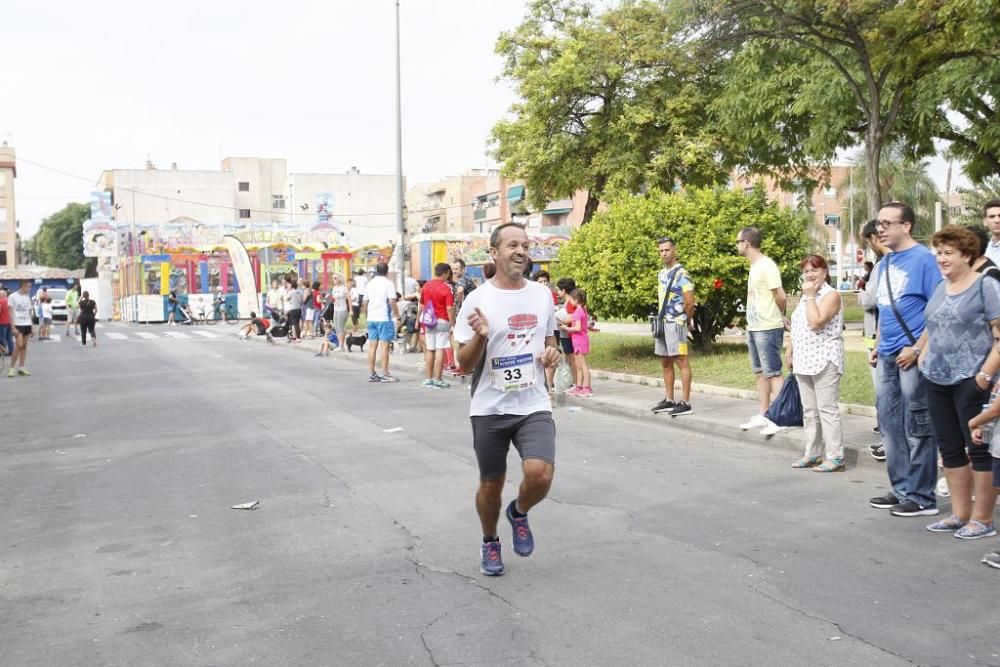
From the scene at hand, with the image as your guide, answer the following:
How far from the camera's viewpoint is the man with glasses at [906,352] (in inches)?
256

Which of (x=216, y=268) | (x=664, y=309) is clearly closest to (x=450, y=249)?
(x=216, y=268)

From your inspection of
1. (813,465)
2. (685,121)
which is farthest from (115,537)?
(685,121)

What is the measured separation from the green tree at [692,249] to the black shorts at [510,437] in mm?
10531

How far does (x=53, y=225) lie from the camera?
335ft

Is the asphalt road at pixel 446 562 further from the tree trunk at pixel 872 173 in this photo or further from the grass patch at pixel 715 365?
the tree trunk at pixel 872 173

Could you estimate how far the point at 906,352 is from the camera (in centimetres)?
639

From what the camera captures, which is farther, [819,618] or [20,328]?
[20,328]

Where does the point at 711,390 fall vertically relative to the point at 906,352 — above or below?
below

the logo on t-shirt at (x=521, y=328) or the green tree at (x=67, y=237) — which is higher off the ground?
the green tree at (x=67, y=237)

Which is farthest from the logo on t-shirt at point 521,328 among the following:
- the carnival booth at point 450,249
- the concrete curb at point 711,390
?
the carnival booth at point 450,249

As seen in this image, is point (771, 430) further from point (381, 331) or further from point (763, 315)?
point (381, 331)

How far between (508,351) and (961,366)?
2.69 metres

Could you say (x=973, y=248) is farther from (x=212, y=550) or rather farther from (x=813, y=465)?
(x=212, y=550)

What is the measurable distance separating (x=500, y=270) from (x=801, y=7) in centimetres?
1134
